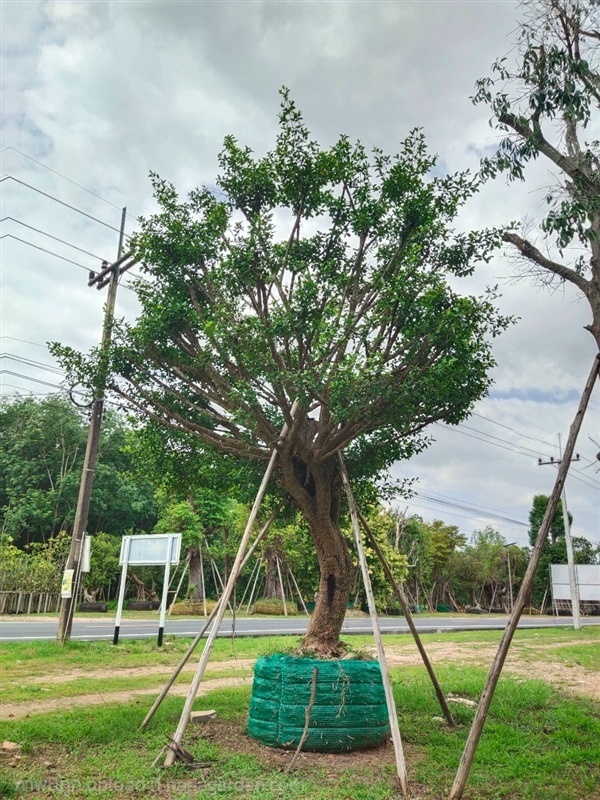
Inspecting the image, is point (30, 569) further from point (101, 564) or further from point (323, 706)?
point (323, 706)

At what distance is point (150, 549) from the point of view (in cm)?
1527

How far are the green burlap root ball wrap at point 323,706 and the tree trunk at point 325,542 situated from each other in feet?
3.62

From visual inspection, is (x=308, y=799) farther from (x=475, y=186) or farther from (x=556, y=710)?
(x=475, y=186)

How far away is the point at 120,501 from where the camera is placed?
122 ft

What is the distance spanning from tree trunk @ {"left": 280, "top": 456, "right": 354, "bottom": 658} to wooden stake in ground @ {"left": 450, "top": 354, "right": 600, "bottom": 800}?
111 inches

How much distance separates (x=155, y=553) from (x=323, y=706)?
381 inches

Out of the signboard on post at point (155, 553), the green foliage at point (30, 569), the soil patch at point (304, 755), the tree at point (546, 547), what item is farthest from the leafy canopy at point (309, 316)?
the tree at point (546, 547)

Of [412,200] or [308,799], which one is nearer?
[308,799]

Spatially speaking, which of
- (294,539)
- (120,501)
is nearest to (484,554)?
(294,539)

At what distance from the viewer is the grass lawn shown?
5066 mm

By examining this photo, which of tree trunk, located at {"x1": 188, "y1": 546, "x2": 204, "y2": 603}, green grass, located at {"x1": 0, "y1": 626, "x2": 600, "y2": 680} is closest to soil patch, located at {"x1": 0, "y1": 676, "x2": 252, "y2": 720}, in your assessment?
green grass, located at {"x1": 0, "y1": 626, "x2": 600, "y2": 680}

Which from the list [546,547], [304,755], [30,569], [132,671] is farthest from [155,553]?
[546,547]

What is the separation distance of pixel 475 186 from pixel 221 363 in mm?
4041

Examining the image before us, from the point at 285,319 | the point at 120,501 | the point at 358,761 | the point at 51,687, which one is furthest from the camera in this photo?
A: the point at 120,501
